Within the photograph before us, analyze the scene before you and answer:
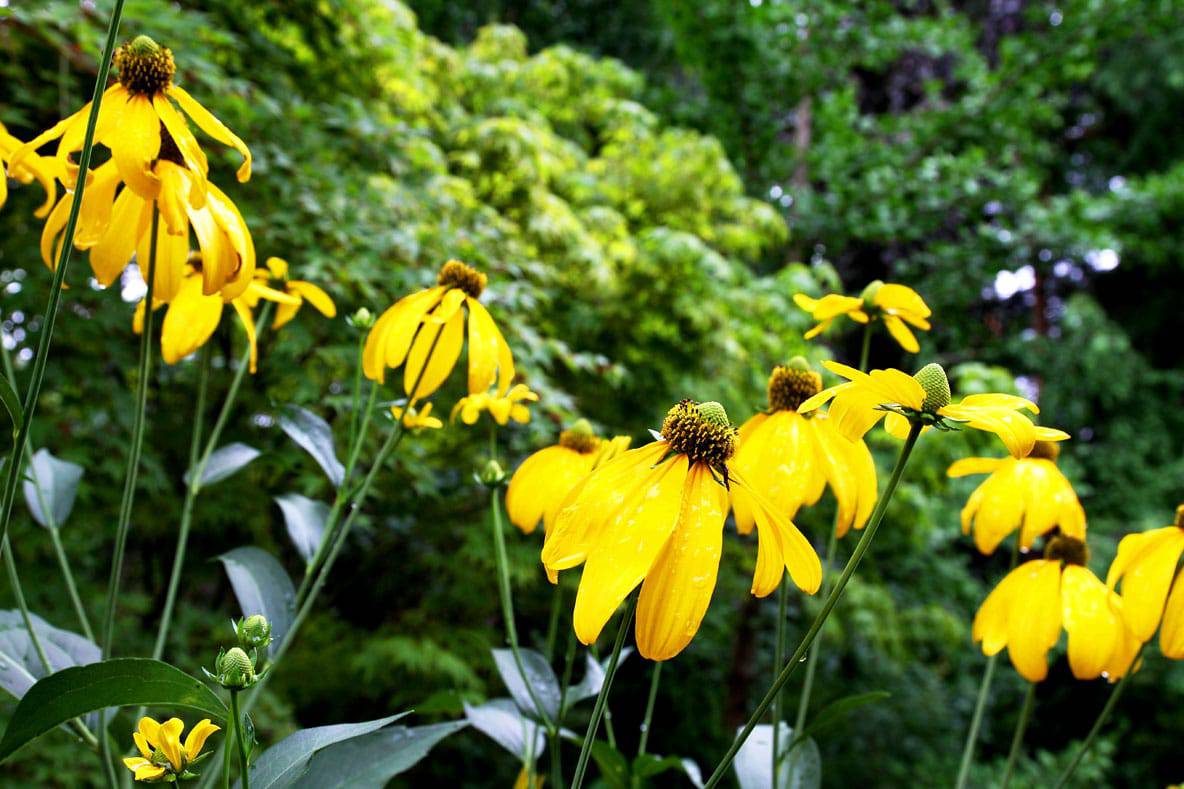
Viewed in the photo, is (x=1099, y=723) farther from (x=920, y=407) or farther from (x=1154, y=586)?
(x=920, y=407)

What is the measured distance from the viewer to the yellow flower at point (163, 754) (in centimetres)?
33

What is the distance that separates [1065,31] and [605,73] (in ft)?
8.79

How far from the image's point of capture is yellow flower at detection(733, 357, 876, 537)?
0.48 meters

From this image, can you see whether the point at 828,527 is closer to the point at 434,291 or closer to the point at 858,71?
the point at 434,291

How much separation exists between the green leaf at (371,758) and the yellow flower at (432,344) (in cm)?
21

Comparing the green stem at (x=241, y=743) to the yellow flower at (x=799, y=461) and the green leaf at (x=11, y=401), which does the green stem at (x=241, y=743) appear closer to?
the green leaf at (x=11, y=401)

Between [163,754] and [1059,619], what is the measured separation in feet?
1.88

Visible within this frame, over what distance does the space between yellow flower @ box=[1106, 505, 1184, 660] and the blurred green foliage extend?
58cm

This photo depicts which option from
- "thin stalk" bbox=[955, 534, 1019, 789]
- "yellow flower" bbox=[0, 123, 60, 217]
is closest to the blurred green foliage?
"yellow flower" bbox=[0, 123, 60, 217]


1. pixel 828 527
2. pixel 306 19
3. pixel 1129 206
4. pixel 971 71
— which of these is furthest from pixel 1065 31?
pixel 306 19

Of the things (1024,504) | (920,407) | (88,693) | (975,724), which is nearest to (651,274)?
(1024,504)

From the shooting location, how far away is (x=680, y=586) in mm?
323

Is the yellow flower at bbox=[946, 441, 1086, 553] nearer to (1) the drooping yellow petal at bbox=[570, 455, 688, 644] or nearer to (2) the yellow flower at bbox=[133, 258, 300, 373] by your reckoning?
(1) the drooping yellow petal at bbox=[570, 455, 688, 644]

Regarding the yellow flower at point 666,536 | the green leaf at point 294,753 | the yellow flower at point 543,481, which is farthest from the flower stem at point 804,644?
the yellow flower at point 543,481
